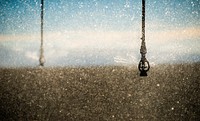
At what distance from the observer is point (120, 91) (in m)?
5.82

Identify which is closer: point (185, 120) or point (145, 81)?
point (185, 120)

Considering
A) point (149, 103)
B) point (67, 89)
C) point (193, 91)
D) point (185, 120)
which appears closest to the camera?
point (185, 120)

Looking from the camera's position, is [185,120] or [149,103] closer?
[185,120]

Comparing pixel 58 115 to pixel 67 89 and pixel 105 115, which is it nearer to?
pixel 105 115

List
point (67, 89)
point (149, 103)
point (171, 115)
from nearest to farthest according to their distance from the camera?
point (171, 115) < point (149, 103) < point (67, 89)

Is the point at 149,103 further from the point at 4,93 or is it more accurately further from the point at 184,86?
the point at 4,93

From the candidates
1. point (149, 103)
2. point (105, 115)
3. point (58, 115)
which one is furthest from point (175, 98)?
point (58, 115)

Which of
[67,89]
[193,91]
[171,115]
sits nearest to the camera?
[171,115]

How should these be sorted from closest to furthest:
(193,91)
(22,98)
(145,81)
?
(22,98) → (193,91) → (145,81)

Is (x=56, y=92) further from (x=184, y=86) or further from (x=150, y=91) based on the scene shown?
(x=184, y=86)

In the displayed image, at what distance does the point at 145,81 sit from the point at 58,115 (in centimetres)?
305

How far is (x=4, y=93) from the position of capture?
5664mm

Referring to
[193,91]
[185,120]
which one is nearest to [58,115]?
[185,120]

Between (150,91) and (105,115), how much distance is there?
71.8 inches
